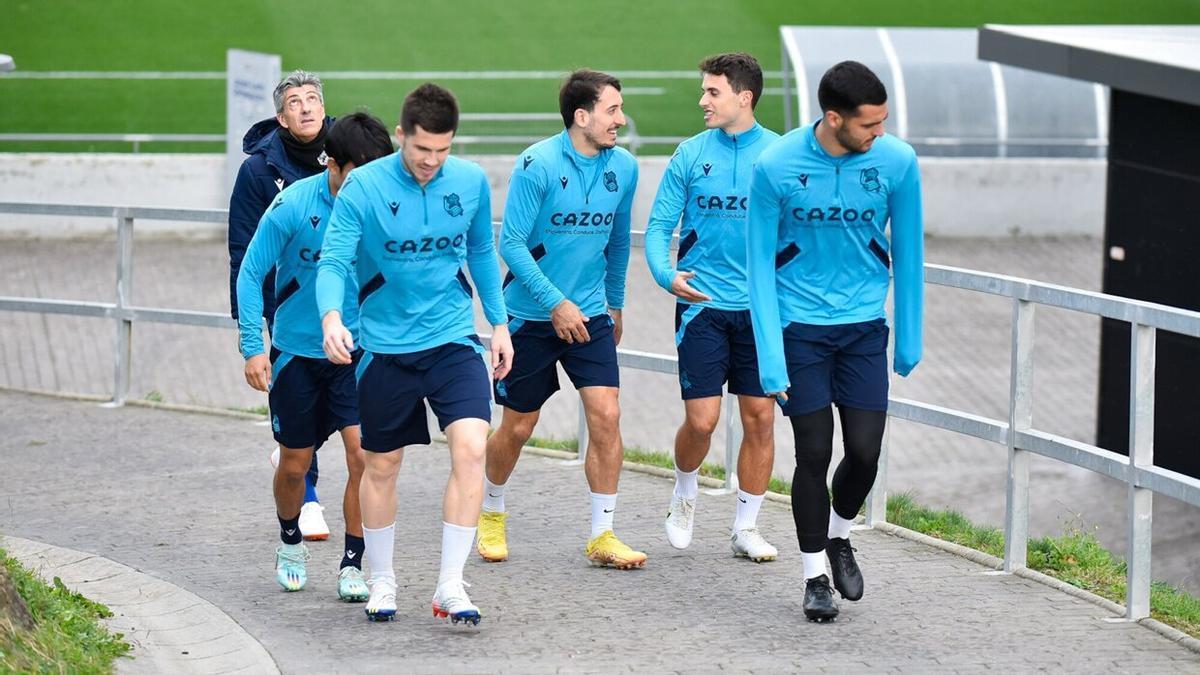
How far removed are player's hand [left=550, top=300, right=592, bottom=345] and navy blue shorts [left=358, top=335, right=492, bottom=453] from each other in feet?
2.41

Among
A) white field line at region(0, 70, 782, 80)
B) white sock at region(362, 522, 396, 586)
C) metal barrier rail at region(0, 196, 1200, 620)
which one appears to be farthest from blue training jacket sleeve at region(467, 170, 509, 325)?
white field line at region(0, 70, 782, 80)

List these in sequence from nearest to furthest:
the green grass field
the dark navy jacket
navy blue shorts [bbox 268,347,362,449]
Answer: navy blue shorts [bbox 268,347,362,449]
the dark navy jacket
the green grass field

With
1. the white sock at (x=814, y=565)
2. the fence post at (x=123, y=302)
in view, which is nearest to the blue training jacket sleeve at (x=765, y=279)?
the white sock at (x=814, y=565)

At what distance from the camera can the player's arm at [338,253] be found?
5859 millimetres

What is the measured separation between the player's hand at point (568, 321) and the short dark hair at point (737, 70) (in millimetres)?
1053

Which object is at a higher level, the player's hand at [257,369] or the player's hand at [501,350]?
the player's hand at [501,350]

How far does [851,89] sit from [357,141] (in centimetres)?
169

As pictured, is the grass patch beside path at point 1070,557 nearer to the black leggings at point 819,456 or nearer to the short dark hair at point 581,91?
the black leggings at point 819,456

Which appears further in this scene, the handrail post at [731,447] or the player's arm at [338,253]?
the handrail post at [731,447]

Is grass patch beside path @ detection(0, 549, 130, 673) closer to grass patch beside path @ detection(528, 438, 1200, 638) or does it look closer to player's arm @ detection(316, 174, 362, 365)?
player's arm @ detection(316, 174, 362, 365)

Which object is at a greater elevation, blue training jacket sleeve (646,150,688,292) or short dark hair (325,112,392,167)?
short dark hair (325,112,392,167)

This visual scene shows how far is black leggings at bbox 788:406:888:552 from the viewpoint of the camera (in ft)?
20.6

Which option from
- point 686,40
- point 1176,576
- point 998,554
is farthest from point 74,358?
point 686,40

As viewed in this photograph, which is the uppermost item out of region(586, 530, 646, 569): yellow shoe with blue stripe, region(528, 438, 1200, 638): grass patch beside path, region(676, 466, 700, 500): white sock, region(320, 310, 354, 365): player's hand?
region(320, 310, 354, 365): player's hand
